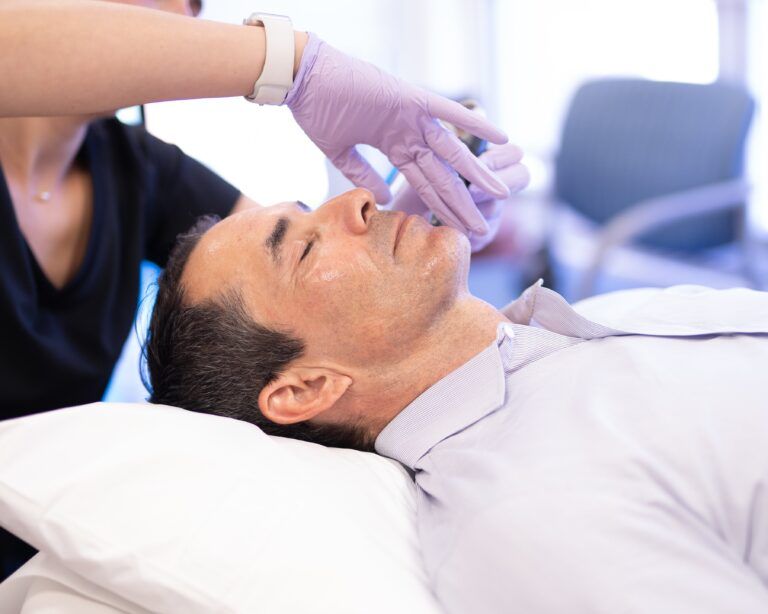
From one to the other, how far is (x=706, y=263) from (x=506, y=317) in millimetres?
1763

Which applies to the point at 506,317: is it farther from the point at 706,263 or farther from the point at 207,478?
the point at 706,263

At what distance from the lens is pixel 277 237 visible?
129 cm

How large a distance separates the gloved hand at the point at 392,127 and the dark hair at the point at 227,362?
0.33 metres

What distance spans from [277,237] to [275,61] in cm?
27

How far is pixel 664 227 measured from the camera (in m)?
2.72

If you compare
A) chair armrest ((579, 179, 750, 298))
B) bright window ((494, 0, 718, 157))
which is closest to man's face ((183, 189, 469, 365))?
chair armrest ((579, 179, 750, 298))

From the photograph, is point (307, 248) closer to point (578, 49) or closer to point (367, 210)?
point (367, 210)

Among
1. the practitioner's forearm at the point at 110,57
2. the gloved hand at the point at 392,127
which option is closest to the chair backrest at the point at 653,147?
the gloved hand at the point at 392,127

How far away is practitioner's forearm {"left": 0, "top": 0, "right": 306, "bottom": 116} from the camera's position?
3.30 feet

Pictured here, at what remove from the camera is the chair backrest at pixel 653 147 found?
257 centimetres

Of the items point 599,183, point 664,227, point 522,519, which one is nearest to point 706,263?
point 664,227

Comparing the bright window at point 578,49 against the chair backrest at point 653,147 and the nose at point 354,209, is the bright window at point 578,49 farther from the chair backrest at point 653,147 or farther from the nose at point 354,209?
the nose at point 354,209

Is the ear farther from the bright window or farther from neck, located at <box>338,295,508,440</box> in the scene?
the bright window

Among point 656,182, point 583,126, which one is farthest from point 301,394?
point 583,126
